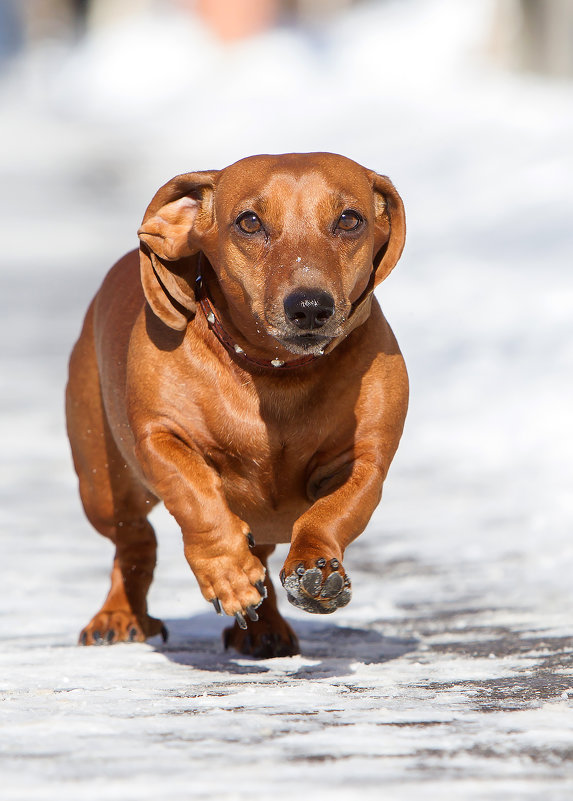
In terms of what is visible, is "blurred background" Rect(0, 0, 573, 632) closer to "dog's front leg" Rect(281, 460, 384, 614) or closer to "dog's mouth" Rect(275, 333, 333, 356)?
"dog's front leg" Rect(281, 460, 384, 614)

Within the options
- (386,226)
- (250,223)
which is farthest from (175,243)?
(386,226)

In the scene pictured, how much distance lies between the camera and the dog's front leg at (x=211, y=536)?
3.42m

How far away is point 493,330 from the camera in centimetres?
879

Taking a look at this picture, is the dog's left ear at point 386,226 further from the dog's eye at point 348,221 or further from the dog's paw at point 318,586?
the dog's paw at point 318,586

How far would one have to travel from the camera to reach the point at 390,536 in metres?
5.93

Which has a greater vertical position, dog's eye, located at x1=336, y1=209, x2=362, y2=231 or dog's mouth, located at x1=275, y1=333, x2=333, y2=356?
dog's eye, located at x1=336, y1=209, x2=362, y2=231

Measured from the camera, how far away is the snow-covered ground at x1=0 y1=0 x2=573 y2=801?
2602 mm

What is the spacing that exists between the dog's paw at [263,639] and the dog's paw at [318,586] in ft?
2.96

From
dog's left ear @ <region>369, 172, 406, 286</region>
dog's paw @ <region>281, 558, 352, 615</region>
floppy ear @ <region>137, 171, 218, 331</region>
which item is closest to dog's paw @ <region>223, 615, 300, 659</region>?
dog's paw @ <region>281, 558, 352, 615</region>

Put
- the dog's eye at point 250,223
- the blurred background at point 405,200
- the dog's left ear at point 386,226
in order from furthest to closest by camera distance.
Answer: the blurred background at point 405,200 → the dog's left ear at point 386,226 → the dog's eye at point 250,223

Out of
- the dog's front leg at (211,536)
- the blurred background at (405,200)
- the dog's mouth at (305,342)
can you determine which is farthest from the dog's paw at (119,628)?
the dog's mouth at (305,342)

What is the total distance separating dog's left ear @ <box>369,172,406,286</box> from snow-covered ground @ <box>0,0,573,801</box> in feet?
3.51

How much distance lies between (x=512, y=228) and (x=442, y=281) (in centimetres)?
94

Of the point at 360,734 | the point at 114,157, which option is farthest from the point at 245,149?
the point at 360,734
